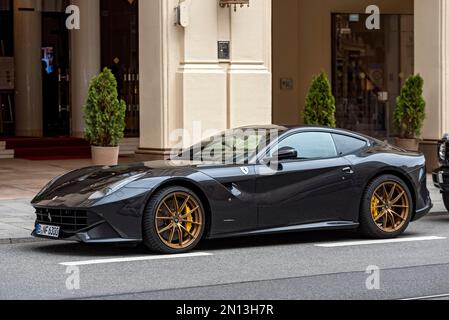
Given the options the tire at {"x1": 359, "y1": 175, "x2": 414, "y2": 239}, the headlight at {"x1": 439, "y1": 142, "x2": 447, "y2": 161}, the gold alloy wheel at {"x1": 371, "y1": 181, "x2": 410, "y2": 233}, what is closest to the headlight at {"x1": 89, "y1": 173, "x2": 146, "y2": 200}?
the tire at {"x1": 359, "y1": 175, "x2": 414, "y2": 239}

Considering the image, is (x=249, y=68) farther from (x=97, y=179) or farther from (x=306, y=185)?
(x=97, y=179)

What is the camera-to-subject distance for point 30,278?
9461mm

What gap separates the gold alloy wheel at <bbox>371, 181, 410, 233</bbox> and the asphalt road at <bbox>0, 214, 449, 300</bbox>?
0.24m

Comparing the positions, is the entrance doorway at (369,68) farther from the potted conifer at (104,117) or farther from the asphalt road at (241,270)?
the asphalt road at (241,270)

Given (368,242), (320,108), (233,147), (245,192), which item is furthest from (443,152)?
(245,192)

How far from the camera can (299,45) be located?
25.8 metres

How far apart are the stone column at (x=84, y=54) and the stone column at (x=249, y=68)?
270 inches

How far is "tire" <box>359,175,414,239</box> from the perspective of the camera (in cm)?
1205

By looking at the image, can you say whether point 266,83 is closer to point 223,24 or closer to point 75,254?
point 223,24

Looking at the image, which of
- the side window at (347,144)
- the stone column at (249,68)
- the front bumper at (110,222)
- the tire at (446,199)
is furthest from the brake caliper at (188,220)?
the stone column at (249,68)

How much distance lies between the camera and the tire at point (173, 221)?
35.1 feet
